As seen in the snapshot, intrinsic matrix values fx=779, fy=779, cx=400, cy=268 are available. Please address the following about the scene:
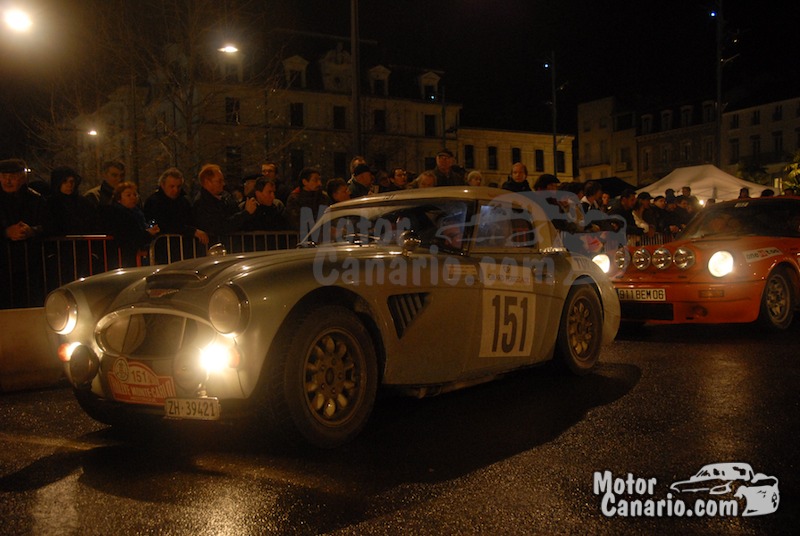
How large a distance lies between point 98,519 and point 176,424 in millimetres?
1707

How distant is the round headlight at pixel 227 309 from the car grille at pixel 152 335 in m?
0.09

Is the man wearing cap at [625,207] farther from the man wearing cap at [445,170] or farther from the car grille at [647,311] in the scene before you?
the car grille at [647,311]

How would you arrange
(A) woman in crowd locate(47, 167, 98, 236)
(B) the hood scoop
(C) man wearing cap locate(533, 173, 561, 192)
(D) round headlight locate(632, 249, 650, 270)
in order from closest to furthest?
(B) the hood scoop < (A) woman in crowd locate(47, 167, 98, 236) < (D) round headlight locate(632, 249, 650, 270) < (C) man wearing cap locate(533, 173, 561, 192)

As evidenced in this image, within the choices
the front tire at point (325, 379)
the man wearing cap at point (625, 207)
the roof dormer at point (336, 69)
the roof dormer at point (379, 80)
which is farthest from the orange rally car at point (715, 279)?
the roof dormer at point (379, 80)

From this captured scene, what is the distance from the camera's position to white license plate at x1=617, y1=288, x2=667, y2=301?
8312mm

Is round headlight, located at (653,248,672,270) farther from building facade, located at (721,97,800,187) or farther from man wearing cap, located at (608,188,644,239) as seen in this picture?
building facade, located at (721,97,800,187)

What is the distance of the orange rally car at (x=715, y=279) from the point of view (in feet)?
26.7

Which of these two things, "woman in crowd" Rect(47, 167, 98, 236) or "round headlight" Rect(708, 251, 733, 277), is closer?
"woman in crowd" Rect(47, 167, 98, 236)

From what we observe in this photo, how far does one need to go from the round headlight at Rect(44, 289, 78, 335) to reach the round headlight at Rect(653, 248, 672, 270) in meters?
6.03

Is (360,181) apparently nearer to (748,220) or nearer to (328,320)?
(748,220)

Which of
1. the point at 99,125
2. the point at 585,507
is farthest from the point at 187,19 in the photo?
the point at 585,507

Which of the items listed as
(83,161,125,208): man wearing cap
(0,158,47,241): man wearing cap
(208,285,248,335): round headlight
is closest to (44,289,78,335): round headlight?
(208,285,248,335): round headlight

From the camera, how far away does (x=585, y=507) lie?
3.33m

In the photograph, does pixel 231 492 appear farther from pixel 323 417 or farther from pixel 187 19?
pixel 187 19
